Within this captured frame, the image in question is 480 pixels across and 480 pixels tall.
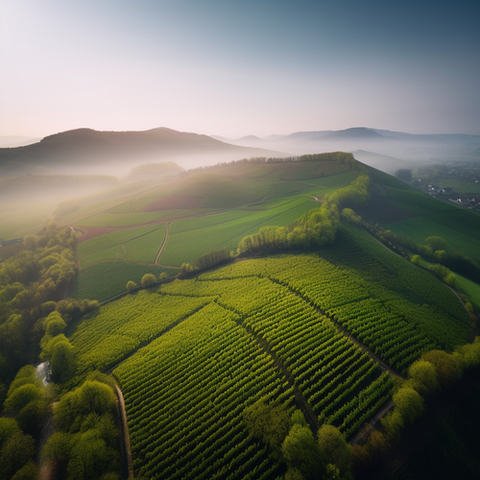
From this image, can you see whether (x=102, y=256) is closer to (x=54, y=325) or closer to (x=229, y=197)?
(x=54, y=325)

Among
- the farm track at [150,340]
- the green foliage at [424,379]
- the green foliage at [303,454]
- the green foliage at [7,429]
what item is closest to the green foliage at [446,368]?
the green foliage at [424,379]

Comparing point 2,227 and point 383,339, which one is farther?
point 2,227

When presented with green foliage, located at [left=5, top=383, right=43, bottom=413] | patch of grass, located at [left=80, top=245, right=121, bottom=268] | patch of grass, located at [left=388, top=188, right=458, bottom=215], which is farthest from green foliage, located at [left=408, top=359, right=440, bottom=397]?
patch of grass, located at [left=388, top=188, right=458, bottom=215]

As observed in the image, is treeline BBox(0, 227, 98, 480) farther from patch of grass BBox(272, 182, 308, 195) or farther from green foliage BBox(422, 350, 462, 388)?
patch of grass BBox(272, 182, 308, 195)

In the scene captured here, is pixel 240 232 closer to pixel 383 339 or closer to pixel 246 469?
pixel 383 339

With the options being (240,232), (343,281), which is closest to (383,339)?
(343,281)
